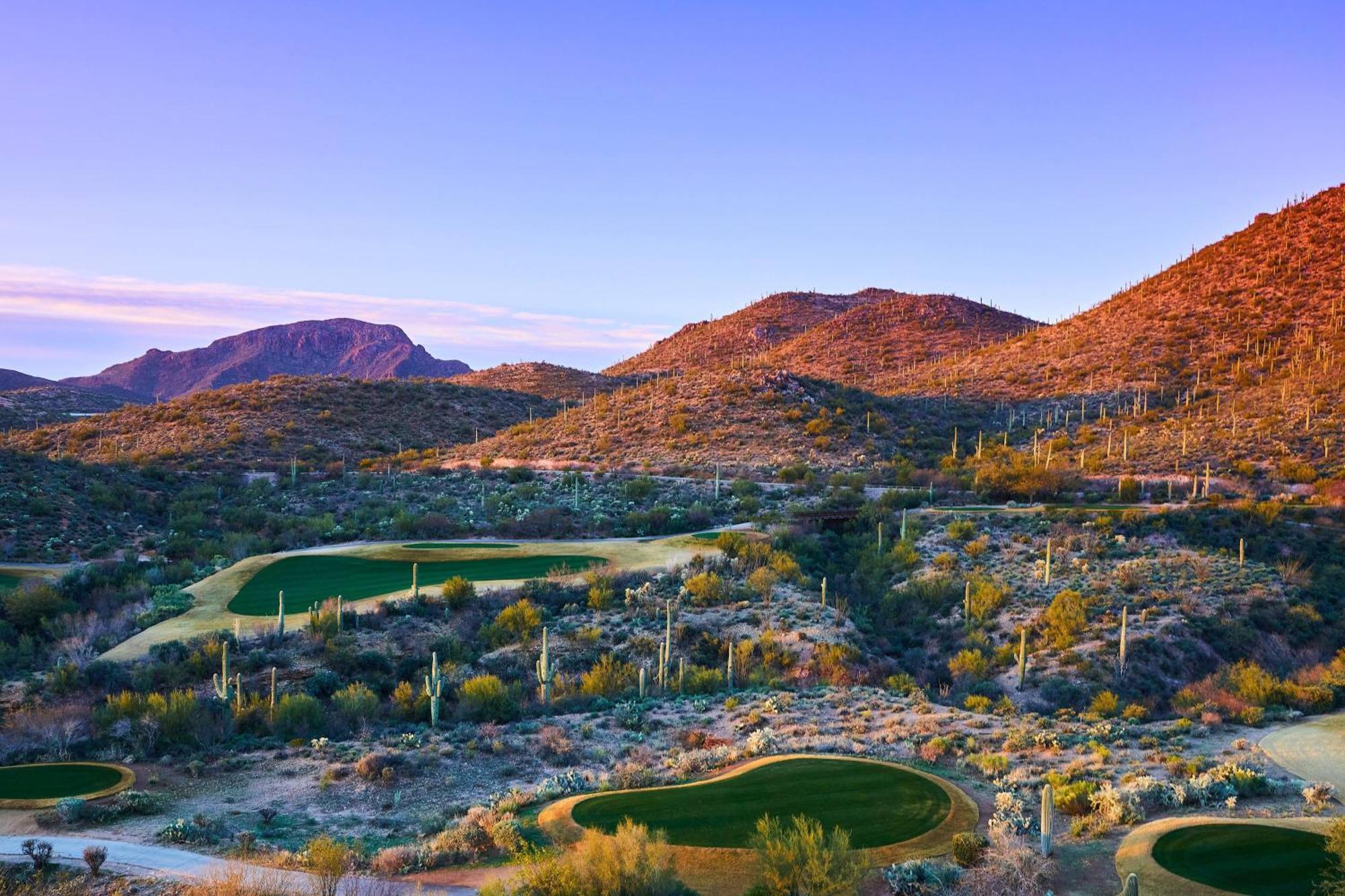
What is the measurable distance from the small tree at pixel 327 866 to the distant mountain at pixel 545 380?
82.4 m

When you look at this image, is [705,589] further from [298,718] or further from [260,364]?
[260,364]

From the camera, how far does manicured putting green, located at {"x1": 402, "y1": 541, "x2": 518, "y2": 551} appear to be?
38.2 m

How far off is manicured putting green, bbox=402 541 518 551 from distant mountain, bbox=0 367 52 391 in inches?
5264

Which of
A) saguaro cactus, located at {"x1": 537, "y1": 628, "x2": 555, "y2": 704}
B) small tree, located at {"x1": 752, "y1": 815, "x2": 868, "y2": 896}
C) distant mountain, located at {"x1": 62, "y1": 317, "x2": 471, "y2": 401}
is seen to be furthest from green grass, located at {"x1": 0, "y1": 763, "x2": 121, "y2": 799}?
distant mountain, located at {"x1": 62, "y1": 317, "x2": 471, "y2": 401}

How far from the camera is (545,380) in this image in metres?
107

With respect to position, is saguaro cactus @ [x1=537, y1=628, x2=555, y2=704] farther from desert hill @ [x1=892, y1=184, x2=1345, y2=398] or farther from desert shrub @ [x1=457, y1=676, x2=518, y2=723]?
desert hill @ [x1=892, y1=184, x2=1345, y2=398]

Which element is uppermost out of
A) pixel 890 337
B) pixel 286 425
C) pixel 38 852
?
pixel 890 337

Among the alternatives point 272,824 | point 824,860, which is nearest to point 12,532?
point 272,824

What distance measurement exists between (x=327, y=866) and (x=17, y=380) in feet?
547

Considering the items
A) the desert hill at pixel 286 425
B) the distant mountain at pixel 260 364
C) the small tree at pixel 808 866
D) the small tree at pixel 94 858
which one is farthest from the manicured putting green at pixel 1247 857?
the distant mountain at pixel 260 364

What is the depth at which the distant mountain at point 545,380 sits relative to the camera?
99.5m

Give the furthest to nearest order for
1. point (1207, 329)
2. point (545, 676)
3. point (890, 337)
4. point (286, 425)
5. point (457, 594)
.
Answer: point (890, 337) < point (286, 425) < point (1207, 329) < point (457, 594) < point (545, 676)

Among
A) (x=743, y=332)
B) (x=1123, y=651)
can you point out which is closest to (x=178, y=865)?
(x=1123, y=651)

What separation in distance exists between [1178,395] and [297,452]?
199ft
